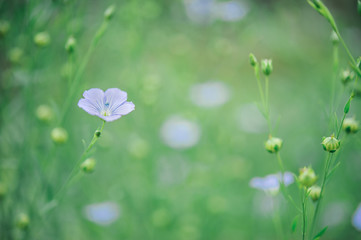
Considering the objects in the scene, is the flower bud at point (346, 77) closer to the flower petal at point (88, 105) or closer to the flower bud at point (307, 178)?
the flower bud at point (307, 178)

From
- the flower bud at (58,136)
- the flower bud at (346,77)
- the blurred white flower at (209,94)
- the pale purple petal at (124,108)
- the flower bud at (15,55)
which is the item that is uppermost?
the flower bud at (346,77)

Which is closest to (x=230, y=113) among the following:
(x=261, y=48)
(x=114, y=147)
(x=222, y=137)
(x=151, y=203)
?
(x=222, y=137)

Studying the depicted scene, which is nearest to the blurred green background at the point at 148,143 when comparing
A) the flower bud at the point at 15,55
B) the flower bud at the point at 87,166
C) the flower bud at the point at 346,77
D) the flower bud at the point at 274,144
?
the flower bud at the point at 15,55

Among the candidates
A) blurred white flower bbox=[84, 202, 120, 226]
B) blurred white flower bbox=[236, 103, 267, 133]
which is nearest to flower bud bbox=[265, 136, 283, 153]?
blurred white flower bbox=[84, 202, 120, 226]

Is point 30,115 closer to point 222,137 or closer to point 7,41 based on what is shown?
point 7,41

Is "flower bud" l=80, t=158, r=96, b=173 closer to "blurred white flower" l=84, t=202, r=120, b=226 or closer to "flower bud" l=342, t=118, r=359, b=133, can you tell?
"blurred white flower" l=84, t=202, r=120, b=226
